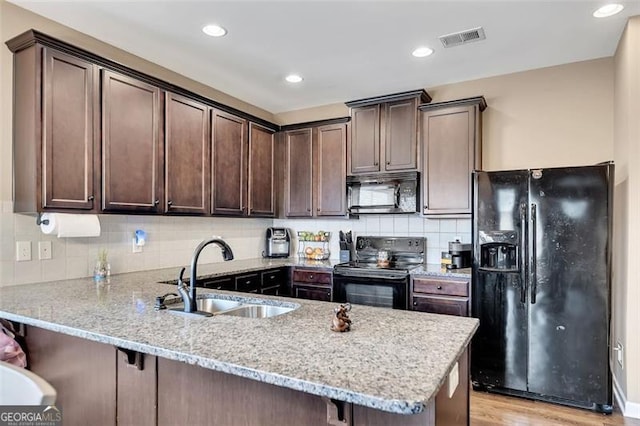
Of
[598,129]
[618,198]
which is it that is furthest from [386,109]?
[618,198]

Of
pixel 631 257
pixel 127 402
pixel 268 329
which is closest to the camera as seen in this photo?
pixel 268 329

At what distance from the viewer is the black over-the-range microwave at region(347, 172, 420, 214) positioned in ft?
12.5

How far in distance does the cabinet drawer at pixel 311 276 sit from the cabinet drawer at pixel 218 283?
2.51 ft

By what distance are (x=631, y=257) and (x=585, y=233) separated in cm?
29

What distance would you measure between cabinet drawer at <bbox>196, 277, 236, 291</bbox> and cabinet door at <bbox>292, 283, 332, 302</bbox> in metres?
0.77

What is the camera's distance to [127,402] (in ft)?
5.25

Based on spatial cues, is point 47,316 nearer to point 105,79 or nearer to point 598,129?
point 105,79

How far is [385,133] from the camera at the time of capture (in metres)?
3.86

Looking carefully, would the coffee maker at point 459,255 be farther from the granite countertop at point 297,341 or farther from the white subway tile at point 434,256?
the granite countertop at point 297,341

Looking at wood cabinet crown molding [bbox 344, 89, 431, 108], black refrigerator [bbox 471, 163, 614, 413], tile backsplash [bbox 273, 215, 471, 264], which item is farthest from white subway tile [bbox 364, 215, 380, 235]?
black refrigerator [bbox 471, 163, 614, 413]

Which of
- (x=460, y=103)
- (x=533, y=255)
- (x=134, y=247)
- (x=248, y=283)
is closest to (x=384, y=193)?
(x=460, y=103)

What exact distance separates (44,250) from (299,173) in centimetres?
249

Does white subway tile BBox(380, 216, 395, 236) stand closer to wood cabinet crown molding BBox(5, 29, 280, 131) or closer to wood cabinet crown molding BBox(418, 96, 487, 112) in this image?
wood cabinet crown molding BBox(418, 96, 487, 112)

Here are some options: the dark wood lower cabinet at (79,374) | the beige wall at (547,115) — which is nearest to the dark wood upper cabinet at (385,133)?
the beige wall at (547,115)
